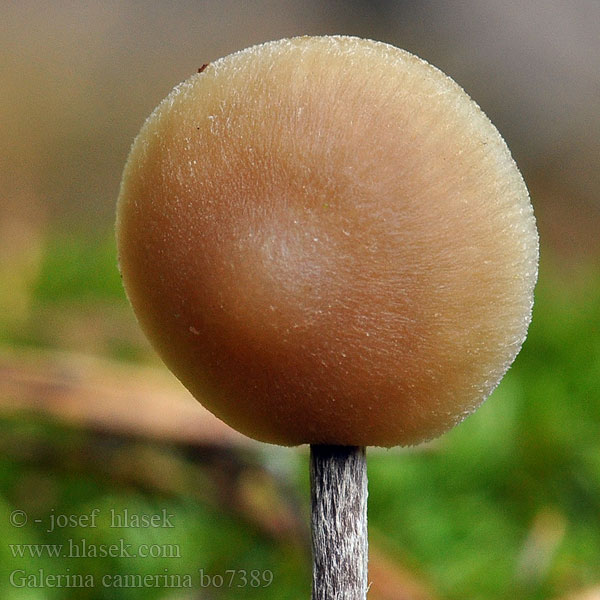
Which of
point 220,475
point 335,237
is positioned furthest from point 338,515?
point 220,475

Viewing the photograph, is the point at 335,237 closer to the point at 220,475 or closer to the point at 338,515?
the point at 338,515

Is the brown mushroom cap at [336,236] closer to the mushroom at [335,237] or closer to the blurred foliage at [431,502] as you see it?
the mushroom at [335,237]

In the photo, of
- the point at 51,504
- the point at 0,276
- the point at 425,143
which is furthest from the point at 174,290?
the point at 0,276

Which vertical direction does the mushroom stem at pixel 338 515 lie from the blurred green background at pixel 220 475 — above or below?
below

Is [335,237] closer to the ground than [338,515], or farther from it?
farther from it

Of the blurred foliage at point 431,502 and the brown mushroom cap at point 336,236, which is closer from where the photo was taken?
the brown mushroom cap at point 336,236

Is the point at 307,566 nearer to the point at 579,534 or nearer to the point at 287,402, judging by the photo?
the point at 579,534

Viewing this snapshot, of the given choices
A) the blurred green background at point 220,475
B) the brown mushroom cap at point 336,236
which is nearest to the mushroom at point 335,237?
the brown mushroom cap at point 336,236
